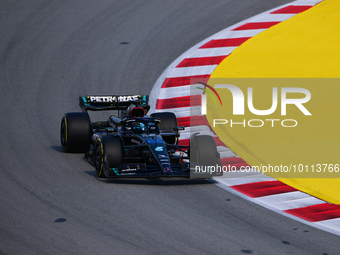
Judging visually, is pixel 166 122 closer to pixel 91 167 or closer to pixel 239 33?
pixel 91 167

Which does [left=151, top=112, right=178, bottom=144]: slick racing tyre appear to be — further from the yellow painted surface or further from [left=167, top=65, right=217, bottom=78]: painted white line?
[left=167, top=65, right=217, bottom=78]: painted white line

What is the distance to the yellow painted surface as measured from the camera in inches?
401

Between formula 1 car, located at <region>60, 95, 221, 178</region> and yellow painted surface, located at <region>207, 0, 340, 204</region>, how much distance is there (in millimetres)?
1322

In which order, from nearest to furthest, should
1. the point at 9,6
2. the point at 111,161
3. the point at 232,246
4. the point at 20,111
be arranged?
the point at 232,246 < the point at 111,161 < the point at 20,111 < the point at 9,6

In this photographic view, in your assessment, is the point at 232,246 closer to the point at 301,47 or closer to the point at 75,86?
the point at 75,86

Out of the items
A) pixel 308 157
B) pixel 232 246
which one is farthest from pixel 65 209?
pixel 308 157

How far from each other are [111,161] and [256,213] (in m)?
2.64

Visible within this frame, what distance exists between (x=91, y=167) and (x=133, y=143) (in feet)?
3.05

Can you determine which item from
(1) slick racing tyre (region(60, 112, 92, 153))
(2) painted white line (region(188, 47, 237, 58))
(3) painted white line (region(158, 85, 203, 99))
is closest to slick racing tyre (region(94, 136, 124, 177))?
(1) slick racing tyre (region(60, 112, 92, 153))

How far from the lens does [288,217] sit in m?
8.02

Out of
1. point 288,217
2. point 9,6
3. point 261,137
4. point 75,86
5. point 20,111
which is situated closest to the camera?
point 288,217

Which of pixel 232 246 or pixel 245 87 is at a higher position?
pixel 245 87

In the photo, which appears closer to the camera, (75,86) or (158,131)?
(158,131)

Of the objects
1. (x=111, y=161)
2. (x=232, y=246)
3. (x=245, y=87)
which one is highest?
(x=245, y=87)
